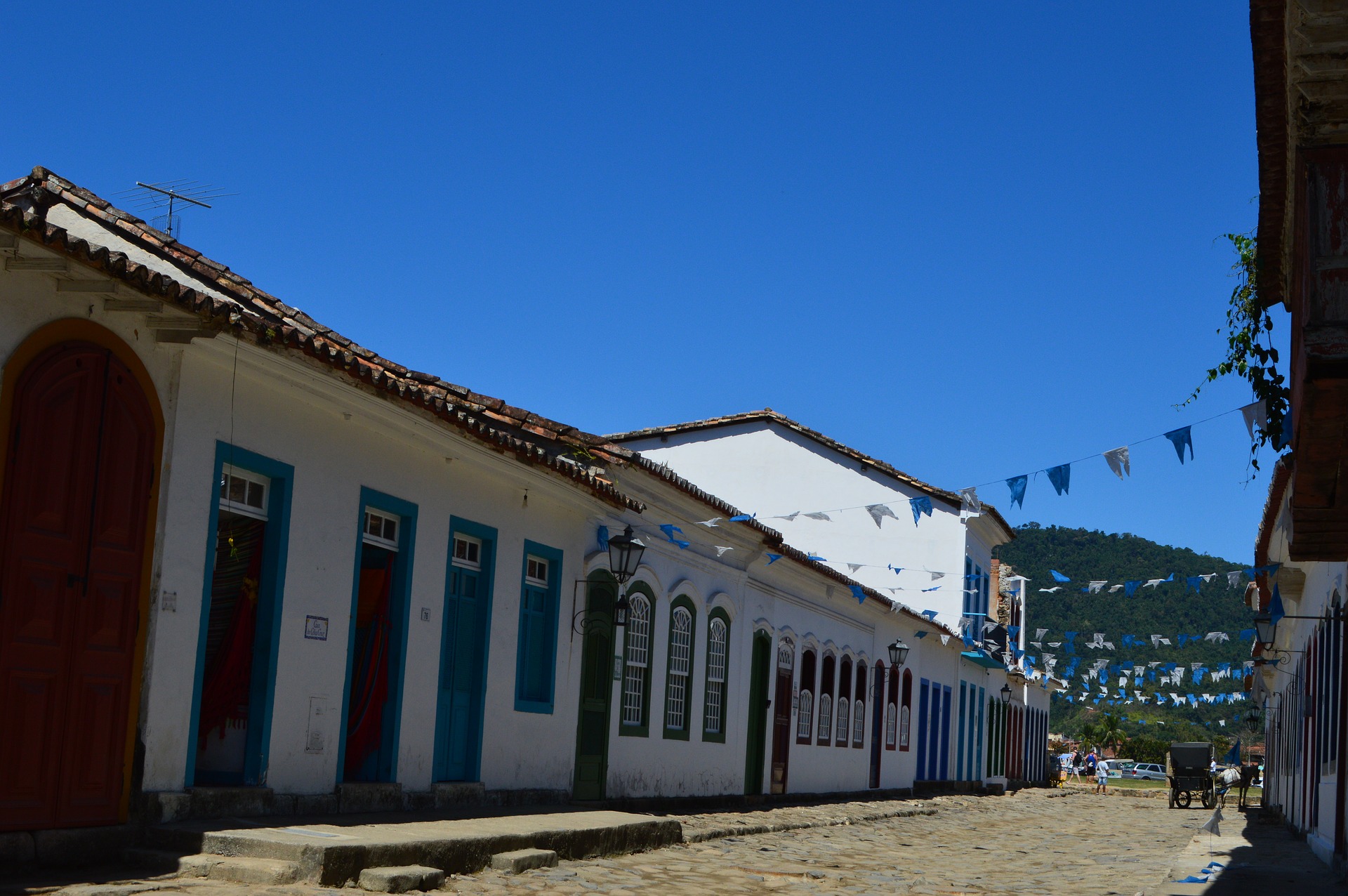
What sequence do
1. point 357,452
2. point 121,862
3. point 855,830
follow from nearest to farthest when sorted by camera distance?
1. point 121,862
2. point 357,452
3. point 855,830

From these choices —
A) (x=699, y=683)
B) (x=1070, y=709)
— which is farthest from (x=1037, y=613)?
(x=699, y=683)

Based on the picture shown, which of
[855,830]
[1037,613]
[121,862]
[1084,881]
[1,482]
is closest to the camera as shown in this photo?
[1,482]

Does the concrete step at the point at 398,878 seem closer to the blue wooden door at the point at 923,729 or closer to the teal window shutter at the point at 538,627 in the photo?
the teal window shutter at the point at 538,627

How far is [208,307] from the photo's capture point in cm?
845

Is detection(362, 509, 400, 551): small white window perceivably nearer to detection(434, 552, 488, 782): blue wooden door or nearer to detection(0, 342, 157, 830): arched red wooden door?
detection(434, 552, 488, 782): blue wooden door

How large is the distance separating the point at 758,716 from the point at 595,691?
594cm

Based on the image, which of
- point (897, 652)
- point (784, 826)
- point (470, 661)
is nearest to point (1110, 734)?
point (897, 652)

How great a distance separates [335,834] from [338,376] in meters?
3.33

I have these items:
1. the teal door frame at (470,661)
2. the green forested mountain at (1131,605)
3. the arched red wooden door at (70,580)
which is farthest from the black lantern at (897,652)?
the green forested mountain at (1131,605)

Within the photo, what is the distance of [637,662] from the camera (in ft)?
54.6

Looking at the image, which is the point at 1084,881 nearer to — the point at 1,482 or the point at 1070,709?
the point at 1,482

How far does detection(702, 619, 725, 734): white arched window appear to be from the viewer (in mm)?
19000

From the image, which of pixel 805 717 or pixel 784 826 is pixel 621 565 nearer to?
pixel 784 826

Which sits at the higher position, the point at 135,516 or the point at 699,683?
the point at 135,516
